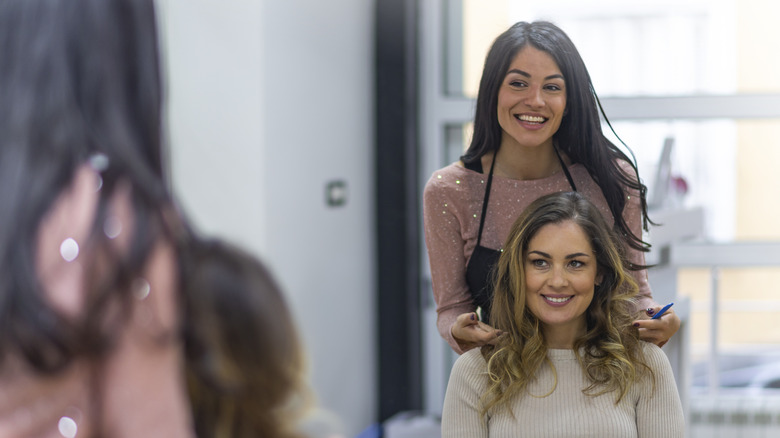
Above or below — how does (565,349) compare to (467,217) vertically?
below

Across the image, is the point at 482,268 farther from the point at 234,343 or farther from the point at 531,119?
the point at 234,343

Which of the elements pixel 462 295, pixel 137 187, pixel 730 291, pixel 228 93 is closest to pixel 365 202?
pixel 228 93

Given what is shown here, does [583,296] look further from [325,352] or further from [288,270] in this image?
[325,352]

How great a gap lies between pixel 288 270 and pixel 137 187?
205 cm

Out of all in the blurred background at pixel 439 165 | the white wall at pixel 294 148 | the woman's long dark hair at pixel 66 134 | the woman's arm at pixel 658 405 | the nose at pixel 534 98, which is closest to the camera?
the woman's long dark hair at pixel 66 134

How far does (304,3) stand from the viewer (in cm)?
269

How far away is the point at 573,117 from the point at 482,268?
0.33 meters

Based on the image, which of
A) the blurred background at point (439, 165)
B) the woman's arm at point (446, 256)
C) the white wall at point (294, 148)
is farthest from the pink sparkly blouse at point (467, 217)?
the blurred background at point (439, 165)

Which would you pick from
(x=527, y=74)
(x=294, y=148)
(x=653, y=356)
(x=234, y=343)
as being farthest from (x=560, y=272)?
(x=294, y=148)

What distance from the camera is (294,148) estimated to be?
262 centimetres

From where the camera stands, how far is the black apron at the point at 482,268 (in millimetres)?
1519

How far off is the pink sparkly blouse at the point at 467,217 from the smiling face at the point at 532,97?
112mm

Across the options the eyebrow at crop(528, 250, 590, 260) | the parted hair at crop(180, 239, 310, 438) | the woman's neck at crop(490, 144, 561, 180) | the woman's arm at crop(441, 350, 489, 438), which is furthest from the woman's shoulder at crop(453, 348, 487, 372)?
the parted hair at crop(180, 239, 310, 438)

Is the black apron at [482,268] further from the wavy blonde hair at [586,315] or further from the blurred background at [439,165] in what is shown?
the blurred background at [439,165]
